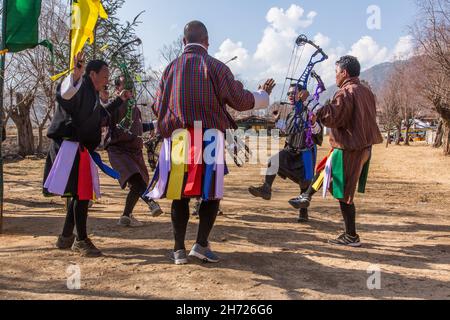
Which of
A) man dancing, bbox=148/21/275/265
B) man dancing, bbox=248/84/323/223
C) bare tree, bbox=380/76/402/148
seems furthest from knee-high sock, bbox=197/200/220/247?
bare tree, bbox=380/76/402/148

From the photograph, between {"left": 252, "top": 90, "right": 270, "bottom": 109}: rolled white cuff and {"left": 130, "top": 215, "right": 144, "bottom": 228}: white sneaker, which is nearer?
{"left": 252, "top": 90, "right": 270, "bottom": 109}: rolled white cuff

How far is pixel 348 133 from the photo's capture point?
15.7 feet

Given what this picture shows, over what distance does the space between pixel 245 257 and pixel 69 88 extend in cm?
220

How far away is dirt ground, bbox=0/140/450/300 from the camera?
133 inches

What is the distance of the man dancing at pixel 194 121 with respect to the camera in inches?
154

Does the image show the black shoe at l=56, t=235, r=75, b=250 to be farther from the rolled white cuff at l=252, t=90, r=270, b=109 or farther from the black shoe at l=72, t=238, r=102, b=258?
the rolled white cuff at l=252, t=90, r=270, b=109

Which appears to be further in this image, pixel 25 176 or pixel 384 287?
pixel 25 176

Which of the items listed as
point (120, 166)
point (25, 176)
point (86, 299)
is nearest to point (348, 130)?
point (120, 166)

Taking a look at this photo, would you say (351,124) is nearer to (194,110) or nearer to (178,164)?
(194,110)

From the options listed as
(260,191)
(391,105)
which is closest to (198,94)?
(260,191)

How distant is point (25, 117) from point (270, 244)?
19.0 m

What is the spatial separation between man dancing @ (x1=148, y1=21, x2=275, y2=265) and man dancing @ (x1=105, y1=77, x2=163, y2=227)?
5.03 feet

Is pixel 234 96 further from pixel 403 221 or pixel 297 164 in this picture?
pixel 403 221

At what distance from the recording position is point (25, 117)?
21.0m
